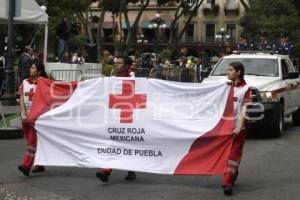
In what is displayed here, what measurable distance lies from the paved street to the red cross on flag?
26 cm

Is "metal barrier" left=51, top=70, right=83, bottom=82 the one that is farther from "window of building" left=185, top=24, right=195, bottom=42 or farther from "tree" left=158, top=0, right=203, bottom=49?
"window of building" left=185, top=24, right=195, bottom=42

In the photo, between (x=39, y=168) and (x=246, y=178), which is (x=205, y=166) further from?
(x=39, y=168)

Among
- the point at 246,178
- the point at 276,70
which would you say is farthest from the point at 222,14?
the point at 246,178

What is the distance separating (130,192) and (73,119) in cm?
150

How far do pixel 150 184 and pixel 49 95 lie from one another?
1929 millimetres

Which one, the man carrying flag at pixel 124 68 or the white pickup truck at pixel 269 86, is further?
the white pickup truck at pixel 269 86

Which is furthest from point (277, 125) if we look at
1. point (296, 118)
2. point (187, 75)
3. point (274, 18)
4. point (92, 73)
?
point (274, 18)

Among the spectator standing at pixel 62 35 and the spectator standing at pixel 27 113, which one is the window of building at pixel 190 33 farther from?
the spectator standing at pixel 27 113

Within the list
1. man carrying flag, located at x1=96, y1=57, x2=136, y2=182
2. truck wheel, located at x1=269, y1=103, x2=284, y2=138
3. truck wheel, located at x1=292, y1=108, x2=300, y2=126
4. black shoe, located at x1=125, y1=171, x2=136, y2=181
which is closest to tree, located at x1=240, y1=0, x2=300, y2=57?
truck wheel, located at x1=292, y1=108, x2=300, y2=126

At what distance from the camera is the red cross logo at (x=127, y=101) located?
28.6 feet

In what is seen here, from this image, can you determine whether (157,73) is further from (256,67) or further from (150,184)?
(150,184)

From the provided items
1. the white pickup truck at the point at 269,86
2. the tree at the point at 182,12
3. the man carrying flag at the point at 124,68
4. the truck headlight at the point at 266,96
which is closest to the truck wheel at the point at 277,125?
the white pickup truck at the point at 269,86

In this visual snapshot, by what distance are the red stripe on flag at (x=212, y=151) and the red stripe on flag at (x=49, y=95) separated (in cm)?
196

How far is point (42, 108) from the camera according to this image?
9.02m
